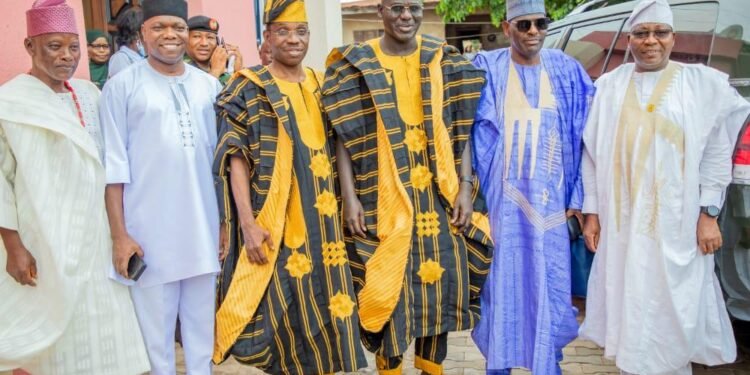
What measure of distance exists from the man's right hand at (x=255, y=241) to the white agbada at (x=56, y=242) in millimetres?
571

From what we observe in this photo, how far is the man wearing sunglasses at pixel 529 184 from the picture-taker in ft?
10.6

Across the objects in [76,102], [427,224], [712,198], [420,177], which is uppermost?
[76,102]

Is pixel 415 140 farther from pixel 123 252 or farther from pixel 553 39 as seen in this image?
pixel 553 39

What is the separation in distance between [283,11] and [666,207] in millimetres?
1884

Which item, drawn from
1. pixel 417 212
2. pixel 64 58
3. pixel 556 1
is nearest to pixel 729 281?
pixel 417 212

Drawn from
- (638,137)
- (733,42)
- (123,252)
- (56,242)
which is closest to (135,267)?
(123,252)

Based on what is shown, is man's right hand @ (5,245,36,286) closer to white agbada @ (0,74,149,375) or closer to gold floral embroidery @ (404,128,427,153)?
white agbada @ (0,74,149,375)

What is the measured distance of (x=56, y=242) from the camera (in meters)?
2.76

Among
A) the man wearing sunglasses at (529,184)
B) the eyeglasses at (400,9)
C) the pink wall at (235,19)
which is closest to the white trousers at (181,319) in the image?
the man wearing sunglasses at (529,184)

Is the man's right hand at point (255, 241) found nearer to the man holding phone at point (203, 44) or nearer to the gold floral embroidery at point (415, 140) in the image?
the gold floral embroidery at point (415, 140)

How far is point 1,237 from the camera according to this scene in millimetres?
2762

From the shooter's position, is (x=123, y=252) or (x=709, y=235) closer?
(x=123, y=252)

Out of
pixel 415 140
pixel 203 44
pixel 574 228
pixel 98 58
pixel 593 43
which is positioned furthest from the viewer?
pixel 98 58

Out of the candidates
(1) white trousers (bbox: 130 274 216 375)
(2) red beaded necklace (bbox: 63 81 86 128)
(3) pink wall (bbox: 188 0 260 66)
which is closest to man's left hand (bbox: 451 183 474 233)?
(1) white trousers (bbox: 130 274 216 375)
